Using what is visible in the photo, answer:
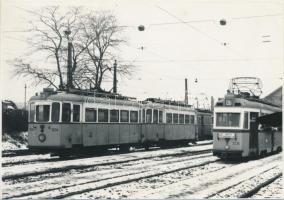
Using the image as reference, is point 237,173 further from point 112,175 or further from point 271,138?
point 271,138

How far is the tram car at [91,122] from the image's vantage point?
2033 centimetres

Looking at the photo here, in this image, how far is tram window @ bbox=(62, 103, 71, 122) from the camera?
20453 millimetres

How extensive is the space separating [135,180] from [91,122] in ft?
28.3

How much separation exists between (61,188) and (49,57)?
2516cm

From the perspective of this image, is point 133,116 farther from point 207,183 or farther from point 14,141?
point 207,183

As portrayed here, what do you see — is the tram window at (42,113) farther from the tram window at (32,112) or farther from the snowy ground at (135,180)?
the snowy ground at (135,180)

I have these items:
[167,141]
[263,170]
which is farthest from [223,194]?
[167,141]

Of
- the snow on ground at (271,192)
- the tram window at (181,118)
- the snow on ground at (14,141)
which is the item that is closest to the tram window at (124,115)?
the tram window at (181,118)

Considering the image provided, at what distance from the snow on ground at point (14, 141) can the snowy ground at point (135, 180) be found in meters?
11.1

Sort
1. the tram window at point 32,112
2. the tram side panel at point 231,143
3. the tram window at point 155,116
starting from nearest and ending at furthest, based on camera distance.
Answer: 1. the tram side panel at point 231,143
2. the tram window at point 32,112
3. the tram window at point 155,116

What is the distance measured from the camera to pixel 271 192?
468 inches

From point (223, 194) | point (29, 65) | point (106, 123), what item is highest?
point (29, 65)

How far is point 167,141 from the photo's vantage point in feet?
101

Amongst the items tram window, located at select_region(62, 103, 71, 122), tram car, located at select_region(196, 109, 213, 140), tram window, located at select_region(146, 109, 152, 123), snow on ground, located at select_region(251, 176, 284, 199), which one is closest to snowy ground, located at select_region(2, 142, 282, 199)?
snow on ground, located at select_region(251, 176, 284, 199)
